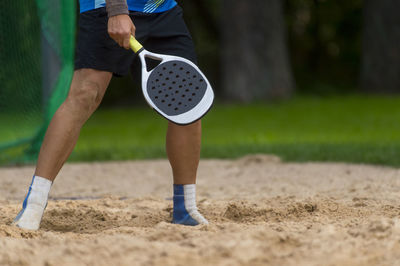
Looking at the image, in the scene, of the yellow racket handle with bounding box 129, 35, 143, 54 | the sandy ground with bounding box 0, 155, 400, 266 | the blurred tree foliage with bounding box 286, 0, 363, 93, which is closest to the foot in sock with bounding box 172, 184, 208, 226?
the sandy ground with bounding box 0, 155, 400, 266

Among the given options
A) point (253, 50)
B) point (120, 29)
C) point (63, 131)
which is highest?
point (120, 29)

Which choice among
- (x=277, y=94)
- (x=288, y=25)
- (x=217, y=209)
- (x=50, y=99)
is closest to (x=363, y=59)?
(x=277, y=94)

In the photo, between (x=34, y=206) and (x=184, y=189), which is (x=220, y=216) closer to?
(x=184, y=189)

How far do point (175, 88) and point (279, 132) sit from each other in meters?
6.61

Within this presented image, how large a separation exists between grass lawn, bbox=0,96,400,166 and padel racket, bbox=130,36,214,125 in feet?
10.5

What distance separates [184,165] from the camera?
3416mm

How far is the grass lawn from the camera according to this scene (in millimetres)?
6863

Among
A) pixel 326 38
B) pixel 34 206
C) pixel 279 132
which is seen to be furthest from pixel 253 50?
pixel 34 206

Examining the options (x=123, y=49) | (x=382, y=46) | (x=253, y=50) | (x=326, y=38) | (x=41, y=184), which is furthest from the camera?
(x=326, y=38)

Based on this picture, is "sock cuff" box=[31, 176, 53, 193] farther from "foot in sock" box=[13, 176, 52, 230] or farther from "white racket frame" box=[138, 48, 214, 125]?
"white racket frame" box=[138, 48, 214, 125]

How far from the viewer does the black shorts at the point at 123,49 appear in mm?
3268

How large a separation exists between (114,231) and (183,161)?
23.0 inches

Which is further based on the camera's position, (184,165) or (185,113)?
(184,165)

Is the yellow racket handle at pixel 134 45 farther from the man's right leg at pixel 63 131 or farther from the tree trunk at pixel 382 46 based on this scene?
the tree trunk at pixel 382 46
